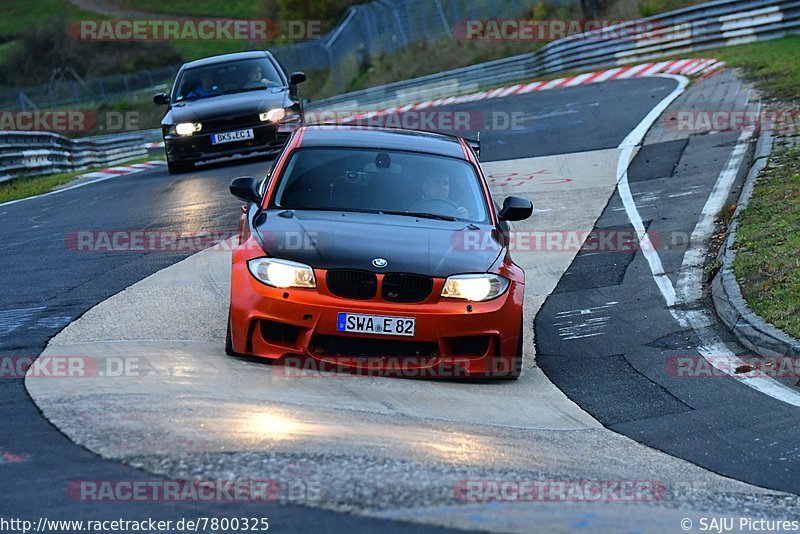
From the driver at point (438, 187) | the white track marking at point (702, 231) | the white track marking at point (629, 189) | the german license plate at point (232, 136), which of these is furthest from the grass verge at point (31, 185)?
the driver at point (438, 187)

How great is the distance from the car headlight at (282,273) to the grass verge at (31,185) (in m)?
13.2

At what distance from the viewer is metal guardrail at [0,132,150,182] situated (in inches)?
879

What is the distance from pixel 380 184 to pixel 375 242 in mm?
1098

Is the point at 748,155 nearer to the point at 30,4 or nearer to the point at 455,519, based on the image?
the point at 455,519

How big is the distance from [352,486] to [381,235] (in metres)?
3.08

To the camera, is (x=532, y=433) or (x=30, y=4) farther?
(x=30, y=4)

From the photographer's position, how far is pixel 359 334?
736 centimetres

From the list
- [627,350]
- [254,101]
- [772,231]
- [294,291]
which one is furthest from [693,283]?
[254,101]

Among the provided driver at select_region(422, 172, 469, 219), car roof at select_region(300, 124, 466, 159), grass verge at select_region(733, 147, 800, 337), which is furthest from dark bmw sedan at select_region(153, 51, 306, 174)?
driver at select_region(422, 172, 469, 219)

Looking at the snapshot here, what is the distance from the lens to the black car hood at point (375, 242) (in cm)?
752

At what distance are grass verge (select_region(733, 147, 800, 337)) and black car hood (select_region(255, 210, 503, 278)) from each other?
7.53 feet

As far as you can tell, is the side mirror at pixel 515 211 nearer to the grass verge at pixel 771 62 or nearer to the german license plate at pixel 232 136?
the german license plate at pixel 232 136

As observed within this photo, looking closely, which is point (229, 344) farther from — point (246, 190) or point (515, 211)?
point (515, 211)

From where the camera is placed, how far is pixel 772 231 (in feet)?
38.5
